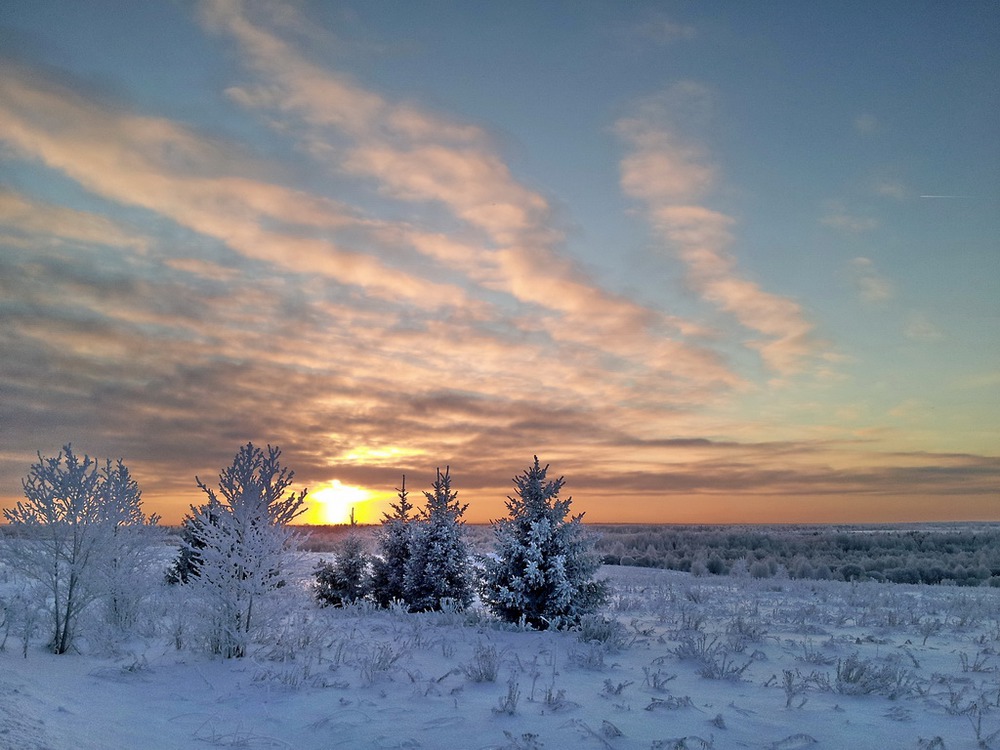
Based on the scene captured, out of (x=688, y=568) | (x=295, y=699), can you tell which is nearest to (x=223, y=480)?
(x=295, y=699)

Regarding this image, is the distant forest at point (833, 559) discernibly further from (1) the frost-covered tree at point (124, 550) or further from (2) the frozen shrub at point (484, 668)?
(2) the frozen shrub at point (484, 668)

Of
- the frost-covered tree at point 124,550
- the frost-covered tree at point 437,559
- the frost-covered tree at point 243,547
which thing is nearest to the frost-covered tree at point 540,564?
the frost-covered tree at point 437,559

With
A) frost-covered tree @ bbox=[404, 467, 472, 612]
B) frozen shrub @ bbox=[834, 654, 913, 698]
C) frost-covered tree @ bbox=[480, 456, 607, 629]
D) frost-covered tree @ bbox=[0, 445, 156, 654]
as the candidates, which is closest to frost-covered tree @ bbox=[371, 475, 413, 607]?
frost-covered tree @ bbox=[404, 467, 472, 612]

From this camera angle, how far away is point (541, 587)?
13.5 metres

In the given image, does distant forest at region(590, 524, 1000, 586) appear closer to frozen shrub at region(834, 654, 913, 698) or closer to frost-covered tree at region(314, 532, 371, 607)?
frost-covered tree at region(314, 532, 371, 607)

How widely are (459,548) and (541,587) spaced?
15.6 ft

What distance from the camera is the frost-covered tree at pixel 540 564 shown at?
13.3 m

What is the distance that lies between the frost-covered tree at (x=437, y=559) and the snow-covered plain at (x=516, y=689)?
13.3ft

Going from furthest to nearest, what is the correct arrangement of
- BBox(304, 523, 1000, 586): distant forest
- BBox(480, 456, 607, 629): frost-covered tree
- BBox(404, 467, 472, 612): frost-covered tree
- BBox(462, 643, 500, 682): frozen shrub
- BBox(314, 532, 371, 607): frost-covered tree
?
BBox(304, 523, 1000, 586): distant forest
BBox(314, 532, 371, 607): frost-covered tree
BBox(404, 467, 472, 612): frost-covered tree
BBox(480, 456, 607, 629): frost-covered tree
BBox(462, 643, 500, 682): frozen shrub

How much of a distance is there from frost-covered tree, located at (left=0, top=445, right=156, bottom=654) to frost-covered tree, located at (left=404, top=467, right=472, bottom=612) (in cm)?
772

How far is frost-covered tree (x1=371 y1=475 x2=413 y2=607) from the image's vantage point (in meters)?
18.5

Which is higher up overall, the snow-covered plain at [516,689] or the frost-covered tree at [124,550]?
the frost-covered tree at [124,550]

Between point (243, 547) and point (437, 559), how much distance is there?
7.97 meters

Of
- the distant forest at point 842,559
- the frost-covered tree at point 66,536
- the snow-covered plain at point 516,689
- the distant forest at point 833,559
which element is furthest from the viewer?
the distant forest at point 842,559
